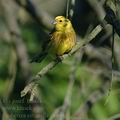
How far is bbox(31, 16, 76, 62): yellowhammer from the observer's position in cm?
392

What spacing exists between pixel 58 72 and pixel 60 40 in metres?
3.20

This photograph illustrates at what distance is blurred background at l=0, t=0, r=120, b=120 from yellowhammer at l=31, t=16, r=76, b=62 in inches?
6.8

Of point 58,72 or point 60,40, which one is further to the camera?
point 58,72

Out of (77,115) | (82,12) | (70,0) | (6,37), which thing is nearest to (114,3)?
(70,0)

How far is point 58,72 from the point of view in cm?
738

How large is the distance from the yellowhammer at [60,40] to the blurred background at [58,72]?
0.17 metres

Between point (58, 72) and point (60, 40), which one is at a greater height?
point (58, 72)

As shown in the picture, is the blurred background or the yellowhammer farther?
the blurred background

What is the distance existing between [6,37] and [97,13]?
4.27 feet

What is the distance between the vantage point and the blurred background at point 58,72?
458cm

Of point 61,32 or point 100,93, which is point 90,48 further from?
point 61,32

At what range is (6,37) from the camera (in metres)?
6.23

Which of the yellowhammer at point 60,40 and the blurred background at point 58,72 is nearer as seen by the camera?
the yellowhammer at point 60,40

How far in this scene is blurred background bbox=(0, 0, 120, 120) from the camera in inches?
180
